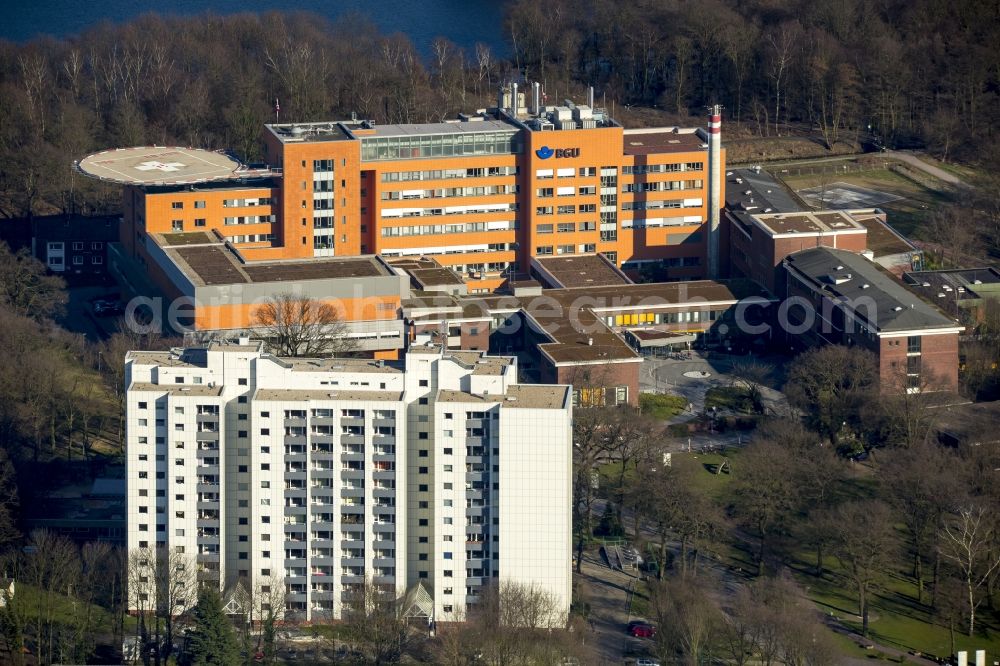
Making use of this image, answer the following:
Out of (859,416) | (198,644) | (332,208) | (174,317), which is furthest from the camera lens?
(332,208)

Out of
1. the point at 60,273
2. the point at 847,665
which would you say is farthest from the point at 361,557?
the point at 60,273

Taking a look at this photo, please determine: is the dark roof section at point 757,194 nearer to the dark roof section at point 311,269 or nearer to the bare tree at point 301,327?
the dark roof section at point 311,269

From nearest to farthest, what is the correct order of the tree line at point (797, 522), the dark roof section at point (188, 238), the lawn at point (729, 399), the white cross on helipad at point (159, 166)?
1. the tree line at point (797, 522)
2. the lawn at point (729, 399)
3. the dark roof section at point (188, 238)
4. the white cross on helipad at point (159, 166)

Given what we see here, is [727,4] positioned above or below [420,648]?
above

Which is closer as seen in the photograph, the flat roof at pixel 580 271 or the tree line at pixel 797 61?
the flat roof at pixel 580 271

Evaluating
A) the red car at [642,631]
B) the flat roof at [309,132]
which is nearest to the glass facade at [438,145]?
the flat roof at [309,132]

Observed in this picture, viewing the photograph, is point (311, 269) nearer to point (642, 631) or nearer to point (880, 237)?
point (880, 237)

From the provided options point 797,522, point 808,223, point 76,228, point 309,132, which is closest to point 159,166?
point 309,132

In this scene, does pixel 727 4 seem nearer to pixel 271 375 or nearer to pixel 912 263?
pixel 912 263
